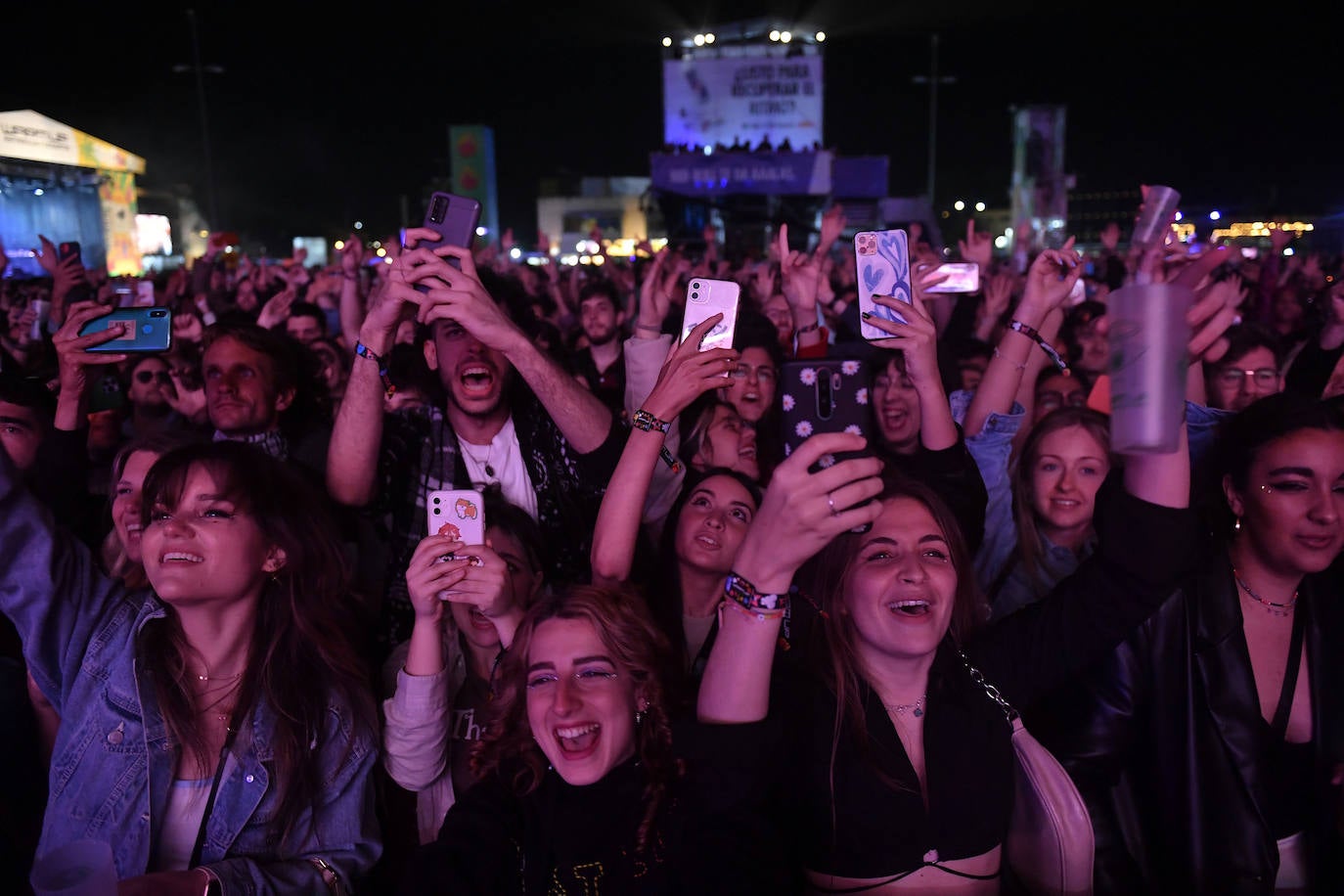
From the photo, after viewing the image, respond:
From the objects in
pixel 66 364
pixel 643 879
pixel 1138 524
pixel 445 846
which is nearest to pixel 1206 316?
pixel 1138 524

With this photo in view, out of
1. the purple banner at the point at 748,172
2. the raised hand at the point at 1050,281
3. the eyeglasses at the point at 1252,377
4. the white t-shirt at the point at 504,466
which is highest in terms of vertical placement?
the purple banner at the point at 748,172

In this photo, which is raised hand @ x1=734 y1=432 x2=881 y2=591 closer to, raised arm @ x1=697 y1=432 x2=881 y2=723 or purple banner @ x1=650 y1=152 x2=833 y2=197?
raised arm @ x1=697 y1=432 x2=881 y2=723


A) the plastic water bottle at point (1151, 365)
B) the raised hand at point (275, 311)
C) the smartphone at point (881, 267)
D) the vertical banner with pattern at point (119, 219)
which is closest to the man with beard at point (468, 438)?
the smartphone at point (881, 267)

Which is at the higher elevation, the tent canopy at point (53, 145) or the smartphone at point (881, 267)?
the tent canopy at point (53, 145)

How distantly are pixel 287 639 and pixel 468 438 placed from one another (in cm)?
101

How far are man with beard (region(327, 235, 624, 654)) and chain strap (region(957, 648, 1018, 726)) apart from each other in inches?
50.5

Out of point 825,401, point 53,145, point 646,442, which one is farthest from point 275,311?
point 53,145

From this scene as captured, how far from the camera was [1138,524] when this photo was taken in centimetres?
192

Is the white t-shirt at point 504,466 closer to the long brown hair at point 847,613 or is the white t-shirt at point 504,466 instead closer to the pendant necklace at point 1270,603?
the long brown hair at point 847,613

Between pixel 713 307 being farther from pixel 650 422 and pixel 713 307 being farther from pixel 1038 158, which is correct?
pixel 1038 158

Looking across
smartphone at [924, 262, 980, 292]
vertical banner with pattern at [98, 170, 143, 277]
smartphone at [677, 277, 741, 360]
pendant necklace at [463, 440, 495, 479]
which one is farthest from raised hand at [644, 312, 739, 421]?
vertical banner with pattern at [98, 170, 143, 277]

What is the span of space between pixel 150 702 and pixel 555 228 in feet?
158

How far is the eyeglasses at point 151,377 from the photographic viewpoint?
480 cm

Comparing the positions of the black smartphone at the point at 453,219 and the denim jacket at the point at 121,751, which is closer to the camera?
the denim jacket at the point at 121,751
